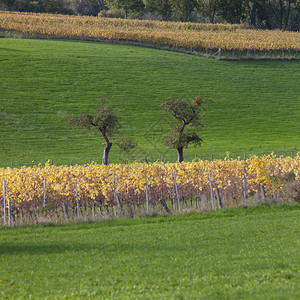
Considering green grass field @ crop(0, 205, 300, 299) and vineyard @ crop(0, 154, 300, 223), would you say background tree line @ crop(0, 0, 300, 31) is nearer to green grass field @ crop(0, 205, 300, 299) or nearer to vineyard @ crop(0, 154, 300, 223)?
vineyard @ crop(0, 154, 300, 223)

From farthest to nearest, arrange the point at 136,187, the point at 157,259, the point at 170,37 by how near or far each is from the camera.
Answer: the point at 170,37, the point at 136,187, the point at 157,259

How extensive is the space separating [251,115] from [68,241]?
43.9 meters

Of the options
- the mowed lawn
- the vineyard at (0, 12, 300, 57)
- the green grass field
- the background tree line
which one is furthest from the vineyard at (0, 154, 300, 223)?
the background tree line

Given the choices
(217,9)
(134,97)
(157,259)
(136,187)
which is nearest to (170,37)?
(134,97)

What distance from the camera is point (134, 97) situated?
61.5 metres

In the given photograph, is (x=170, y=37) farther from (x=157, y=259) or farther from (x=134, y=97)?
(x=157, y=259)

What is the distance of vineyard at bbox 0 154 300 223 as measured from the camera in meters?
25.0

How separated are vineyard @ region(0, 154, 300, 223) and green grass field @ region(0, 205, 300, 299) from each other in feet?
9.86

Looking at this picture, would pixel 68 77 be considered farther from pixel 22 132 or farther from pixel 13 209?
pixel 13 209

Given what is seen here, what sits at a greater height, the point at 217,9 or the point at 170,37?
the point at 217,9

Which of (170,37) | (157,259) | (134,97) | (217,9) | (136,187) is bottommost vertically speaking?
(136,187)

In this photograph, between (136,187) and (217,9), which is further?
(217,9)

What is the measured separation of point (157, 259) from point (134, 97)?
47.3m

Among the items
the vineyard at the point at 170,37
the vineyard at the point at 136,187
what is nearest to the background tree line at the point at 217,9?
the vineyard at the point at 170,37
